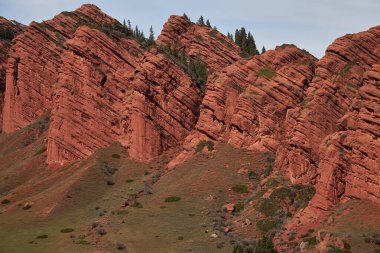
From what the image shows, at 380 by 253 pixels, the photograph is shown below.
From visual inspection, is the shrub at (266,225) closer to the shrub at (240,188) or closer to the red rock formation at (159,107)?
the shrub at (240,188)

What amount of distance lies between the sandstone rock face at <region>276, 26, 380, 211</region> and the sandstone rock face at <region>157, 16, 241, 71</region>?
4702cm

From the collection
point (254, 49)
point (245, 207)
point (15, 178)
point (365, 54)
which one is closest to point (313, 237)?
point (245, 207)

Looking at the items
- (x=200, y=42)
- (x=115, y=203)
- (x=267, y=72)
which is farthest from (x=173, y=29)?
(x=115, y=203)

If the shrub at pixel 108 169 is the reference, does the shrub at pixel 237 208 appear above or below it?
below

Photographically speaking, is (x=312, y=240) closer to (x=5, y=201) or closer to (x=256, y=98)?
(x=256, y=98)

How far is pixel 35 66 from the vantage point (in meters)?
153

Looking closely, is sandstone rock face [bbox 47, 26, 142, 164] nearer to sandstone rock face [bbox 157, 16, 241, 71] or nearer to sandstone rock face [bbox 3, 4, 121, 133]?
sandstone rock face [bbox 157, 16, 241, 71]

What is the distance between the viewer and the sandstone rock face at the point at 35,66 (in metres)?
153

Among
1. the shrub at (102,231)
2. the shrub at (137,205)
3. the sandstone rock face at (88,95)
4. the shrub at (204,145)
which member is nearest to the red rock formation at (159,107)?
the sandstone rock face at (88,95)

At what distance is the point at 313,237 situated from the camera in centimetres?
6994

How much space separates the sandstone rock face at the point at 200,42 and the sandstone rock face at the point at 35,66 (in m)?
14.6

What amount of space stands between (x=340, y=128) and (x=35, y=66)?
304ft

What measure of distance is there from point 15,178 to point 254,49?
71193mm

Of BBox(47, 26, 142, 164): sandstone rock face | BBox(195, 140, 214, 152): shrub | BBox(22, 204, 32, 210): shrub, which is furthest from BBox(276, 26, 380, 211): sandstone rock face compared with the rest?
BBox(22, 204, 32, 210): shrub
